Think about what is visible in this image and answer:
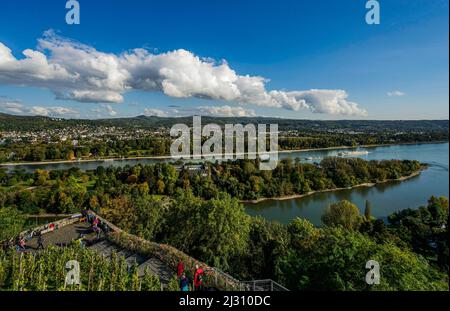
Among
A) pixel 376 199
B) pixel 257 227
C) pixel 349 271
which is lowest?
pixel 376 199

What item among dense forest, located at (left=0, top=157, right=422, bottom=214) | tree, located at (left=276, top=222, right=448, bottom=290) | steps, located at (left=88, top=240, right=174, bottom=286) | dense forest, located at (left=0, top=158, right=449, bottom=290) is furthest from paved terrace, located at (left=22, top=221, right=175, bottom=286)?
dense forest, located at (left=0, top=157, right=422, bottom=214)

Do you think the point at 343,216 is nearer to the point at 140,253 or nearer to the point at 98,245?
the point at 140,253

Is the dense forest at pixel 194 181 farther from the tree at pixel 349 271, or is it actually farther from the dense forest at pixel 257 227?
the tree at pixel 349 271

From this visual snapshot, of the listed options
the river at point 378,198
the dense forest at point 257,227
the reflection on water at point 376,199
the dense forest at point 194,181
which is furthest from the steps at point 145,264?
the dense forest at point 194,181

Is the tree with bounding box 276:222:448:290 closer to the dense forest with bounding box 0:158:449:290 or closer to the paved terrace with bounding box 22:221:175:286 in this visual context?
the dense forest with bounding box 0:158:449:290

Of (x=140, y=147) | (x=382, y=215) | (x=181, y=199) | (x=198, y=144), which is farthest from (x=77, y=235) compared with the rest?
(x=140, y=147)

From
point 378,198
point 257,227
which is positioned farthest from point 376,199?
point 257,227
